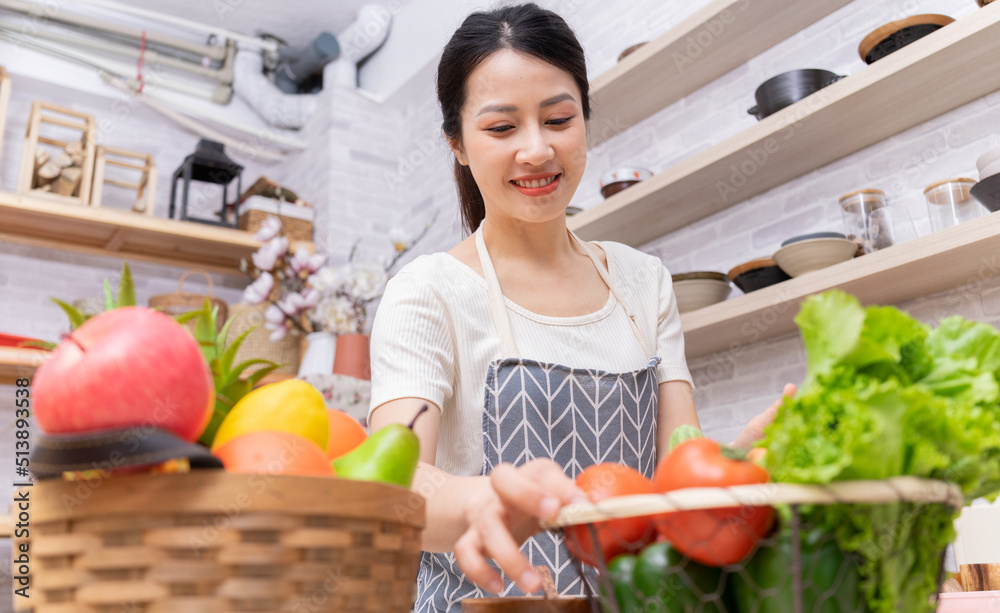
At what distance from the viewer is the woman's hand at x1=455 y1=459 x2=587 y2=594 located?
48 cm

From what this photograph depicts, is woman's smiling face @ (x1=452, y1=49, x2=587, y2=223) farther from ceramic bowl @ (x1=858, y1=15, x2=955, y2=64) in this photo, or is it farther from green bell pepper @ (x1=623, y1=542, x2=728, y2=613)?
ceramic bowl @ (x1=858, y1=15, x2=955, y2=64)


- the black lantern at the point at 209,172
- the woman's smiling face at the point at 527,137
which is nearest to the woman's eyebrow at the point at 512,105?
the woman's smiling face at the point at 527,137

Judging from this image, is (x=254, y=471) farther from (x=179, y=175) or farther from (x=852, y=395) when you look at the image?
(x=179, y=175)

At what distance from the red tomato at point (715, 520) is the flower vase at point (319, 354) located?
2.91m

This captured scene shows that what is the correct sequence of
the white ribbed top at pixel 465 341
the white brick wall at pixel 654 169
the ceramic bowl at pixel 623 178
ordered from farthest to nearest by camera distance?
the ceramic bowl at pixel 623 178, the white brick wall at pixel 654 169, the white ribbed top at pixel 465 341

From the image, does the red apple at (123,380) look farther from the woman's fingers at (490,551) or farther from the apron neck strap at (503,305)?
the apron neck strap at (503,305)

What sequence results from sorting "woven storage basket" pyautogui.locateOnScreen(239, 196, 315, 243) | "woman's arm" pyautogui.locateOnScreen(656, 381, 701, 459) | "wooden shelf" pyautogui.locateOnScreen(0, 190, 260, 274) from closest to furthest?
1. "woman's arm" pyautogui.locateOnScreen(656, 381, 701, 459)
2. "wooden shelf" pyautogui.locateOnScreen(0, 190, 260, 274)
3. "woven storage basket" pyautogui.locateOnScreen(239, 196, 315, 243)

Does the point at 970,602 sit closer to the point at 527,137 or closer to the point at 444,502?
the point at 444,502

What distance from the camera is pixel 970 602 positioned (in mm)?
711

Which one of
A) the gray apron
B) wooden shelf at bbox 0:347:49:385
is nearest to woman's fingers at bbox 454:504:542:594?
the gray apron

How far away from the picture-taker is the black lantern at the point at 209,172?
3.56m

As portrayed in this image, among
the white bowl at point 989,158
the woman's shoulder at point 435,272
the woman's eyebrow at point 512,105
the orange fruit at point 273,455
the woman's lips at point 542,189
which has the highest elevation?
the white bowl at point 989,158

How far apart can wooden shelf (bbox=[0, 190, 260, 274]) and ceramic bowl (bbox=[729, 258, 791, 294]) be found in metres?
2.44

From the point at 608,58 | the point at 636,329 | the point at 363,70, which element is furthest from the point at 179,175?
the point at 636,329
